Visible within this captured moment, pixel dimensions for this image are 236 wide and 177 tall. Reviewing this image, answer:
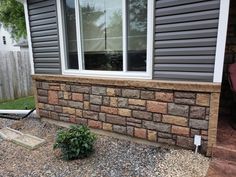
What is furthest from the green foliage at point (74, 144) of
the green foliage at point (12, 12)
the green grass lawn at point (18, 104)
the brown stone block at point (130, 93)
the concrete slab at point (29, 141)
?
the green foliage at point (12, 12)

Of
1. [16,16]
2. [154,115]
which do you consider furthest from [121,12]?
[16,16]

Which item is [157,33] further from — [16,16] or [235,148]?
[16,16]

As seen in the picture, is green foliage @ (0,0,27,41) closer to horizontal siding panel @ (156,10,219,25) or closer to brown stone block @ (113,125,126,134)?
brown stone block @ (113,125,126,134)

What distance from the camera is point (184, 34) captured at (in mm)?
2545

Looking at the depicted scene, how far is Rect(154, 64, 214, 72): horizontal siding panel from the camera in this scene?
2469 millimetres

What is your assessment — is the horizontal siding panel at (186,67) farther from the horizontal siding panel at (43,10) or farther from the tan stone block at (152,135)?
the horizontal siding panel at (43,10)

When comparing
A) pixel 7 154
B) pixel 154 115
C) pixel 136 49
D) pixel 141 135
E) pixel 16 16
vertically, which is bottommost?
pixel 7 154

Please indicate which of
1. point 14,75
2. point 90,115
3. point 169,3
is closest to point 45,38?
point 90,115

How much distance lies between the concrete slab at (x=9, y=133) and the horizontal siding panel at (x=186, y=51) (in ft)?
9.07

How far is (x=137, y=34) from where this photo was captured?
2949 mm

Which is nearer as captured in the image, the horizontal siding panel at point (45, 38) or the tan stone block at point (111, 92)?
the tan stone block at point (111, 92)

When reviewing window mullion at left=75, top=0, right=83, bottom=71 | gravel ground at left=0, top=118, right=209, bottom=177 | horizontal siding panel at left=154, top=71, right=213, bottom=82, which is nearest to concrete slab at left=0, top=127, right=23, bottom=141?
gravel ground at left=0, top=118, right=209, bottom=177

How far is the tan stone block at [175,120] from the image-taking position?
2709mm

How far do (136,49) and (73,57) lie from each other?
1.23 m
